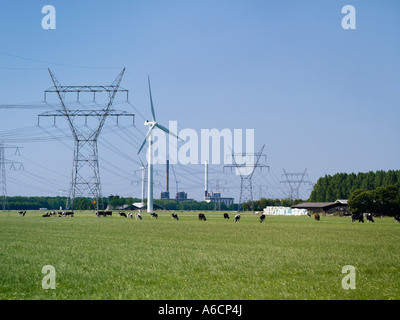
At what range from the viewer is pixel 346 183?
18462cm

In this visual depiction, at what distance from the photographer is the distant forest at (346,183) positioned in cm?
17075

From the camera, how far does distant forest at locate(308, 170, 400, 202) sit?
560 ft

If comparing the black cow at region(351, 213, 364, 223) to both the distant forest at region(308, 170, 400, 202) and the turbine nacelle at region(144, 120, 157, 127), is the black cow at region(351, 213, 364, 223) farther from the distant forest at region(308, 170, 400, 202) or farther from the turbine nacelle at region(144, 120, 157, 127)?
the distant forest at region(308, 170, 400, 202)

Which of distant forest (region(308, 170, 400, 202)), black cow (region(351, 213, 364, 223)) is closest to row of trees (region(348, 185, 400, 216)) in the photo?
black cow (region(351, 213, 364, 223))

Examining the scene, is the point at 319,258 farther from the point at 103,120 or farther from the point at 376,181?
the point at 376,181

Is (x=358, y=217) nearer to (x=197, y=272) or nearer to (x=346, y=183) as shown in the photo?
(x=197, y=272)

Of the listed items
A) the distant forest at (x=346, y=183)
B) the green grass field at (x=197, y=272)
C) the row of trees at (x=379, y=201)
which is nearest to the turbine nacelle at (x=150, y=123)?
the row of trees at (x=379, y=201)

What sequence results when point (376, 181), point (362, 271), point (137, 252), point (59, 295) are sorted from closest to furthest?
point (59, 295)
point (362, 271)
point (137, 252)
point (376, 181)

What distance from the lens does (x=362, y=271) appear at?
18.8m

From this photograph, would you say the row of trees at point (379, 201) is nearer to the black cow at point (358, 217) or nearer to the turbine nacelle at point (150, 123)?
the black cow at point (358, 217)
